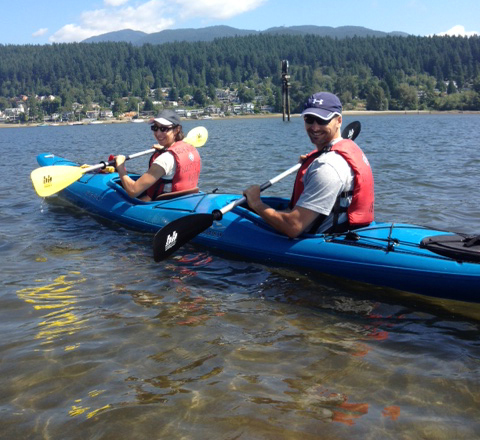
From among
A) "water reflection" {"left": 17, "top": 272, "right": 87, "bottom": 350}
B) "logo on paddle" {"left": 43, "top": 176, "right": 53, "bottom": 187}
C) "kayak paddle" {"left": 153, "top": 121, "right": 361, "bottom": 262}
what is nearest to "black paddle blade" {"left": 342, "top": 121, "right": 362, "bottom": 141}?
"kayak paddle" {"left": 153, "top": 121, "right": 361, "bottom": 262}

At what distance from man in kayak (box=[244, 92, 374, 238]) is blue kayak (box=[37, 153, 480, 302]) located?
0.18 meters

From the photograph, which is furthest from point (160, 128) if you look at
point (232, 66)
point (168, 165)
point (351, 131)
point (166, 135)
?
point (232, 66)

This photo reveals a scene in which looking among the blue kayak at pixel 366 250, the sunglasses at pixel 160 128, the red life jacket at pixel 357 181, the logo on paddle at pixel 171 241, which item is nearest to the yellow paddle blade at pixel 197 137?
the sunglasses at pixel 160 128

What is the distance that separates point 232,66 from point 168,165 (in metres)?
179

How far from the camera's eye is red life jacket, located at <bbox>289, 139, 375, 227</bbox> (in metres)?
4.73

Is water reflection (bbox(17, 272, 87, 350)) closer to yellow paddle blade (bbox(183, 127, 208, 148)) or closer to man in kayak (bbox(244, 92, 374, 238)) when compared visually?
man in kayak (bbox(244, 92, 374, 238))

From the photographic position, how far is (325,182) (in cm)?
462

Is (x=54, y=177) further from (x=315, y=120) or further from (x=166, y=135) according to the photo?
(x=315, y=120)

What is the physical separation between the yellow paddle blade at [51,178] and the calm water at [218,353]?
56.4 inches

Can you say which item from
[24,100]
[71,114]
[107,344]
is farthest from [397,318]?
[24,100]

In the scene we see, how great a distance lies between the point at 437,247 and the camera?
178 inches

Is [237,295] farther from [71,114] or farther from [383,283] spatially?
[71,114]

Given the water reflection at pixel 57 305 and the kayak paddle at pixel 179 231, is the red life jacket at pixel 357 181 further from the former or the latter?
the water reflection at pixel 57 305

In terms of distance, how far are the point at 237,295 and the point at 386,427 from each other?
230cm
